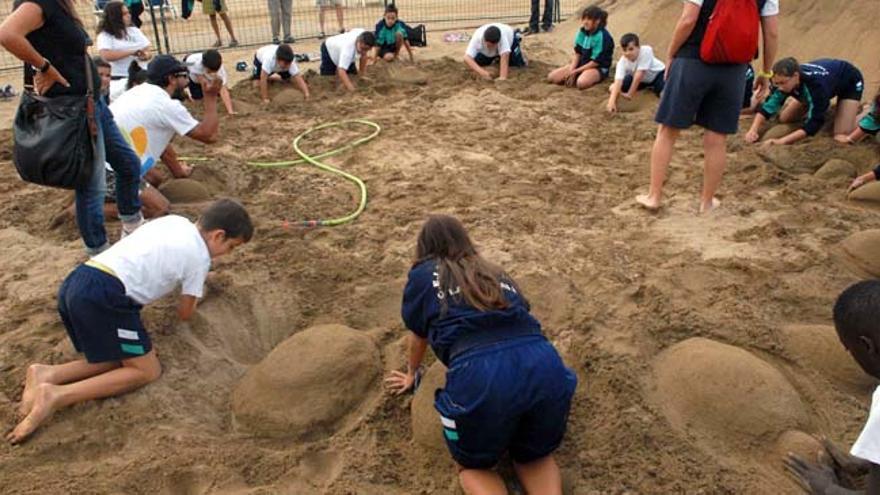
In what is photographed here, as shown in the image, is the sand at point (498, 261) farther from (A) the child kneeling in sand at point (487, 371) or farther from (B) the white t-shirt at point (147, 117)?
(B) the white t-shirt at point (147, 117)

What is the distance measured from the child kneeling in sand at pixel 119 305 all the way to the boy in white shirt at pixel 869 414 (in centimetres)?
242

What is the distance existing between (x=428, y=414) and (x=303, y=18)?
13265 mm

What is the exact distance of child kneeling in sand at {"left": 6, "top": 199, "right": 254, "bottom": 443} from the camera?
2.85 meters

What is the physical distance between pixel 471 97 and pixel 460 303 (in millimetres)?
5273

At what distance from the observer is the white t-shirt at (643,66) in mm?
6965

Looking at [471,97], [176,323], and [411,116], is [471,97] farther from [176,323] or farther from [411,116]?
[176,323]

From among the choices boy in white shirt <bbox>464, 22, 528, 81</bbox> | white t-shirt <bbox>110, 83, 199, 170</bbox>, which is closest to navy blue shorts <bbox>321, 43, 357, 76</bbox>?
boy in white shirt <bbox>464, 22, 528, 81</bbox>

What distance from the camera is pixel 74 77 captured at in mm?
3492

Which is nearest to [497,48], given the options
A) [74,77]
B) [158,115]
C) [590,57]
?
[590,57]

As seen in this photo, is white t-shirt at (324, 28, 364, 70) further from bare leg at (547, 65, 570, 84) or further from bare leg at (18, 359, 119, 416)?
bare leg at (18, 359, 119, 416)

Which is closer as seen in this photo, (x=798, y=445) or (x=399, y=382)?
(x=798, y=445)

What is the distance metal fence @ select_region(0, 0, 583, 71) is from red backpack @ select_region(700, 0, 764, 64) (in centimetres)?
813

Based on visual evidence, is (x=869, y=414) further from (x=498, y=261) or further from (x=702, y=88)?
(x=702, y=88)

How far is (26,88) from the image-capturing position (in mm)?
3475
